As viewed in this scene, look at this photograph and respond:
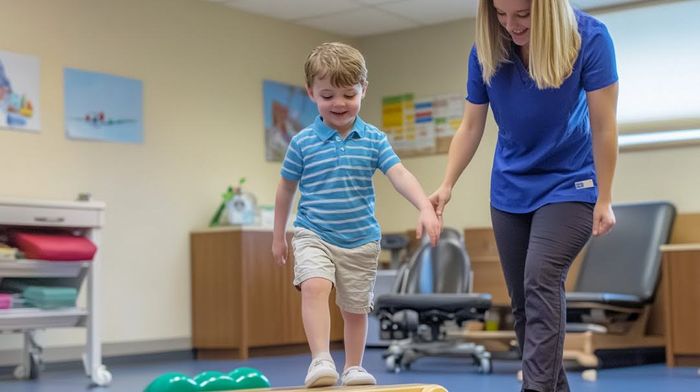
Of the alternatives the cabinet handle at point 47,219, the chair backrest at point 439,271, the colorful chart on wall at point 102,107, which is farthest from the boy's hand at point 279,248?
the colorful chart on wall at point 102,107

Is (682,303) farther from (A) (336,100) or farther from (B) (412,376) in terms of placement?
(A) (336,100)

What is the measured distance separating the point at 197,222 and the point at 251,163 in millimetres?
676

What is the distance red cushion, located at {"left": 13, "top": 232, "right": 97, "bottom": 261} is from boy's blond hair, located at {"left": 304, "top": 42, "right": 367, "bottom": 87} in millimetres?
2588

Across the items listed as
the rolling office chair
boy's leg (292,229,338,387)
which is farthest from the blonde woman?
the rolling office chair

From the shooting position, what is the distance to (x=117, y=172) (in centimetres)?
623

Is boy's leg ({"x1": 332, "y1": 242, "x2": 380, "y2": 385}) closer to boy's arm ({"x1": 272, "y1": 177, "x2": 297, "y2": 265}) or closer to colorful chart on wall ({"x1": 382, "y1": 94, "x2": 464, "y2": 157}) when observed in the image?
boy's arm ({"x1": 272, "y1": 177, "x2": 297, "y2": 265})

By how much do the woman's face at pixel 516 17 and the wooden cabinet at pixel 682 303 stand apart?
347 cm

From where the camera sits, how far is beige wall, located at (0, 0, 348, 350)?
583cm

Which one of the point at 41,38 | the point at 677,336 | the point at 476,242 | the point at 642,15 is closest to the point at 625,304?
the point at 677,336

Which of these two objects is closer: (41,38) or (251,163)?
(41,38)

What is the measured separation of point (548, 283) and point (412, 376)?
270 cm

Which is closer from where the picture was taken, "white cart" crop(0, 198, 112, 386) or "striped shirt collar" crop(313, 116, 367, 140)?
"striped shirt collar" crop(313, 116, 367, 140)

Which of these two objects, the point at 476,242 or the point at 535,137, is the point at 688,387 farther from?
the point at 476,242

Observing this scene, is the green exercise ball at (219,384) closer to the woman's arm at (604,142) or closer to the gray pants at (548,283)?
the gray pants at (548,283)
